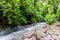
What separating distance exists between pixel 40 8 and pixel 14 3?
8.93 metres

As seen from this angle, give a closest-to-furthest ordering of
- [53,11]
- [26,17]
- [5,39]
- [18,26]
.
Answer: [5,39], [18,26], [26,17], [53,11]

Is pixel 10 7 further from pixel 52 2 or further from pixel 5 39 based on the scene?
pixel 52 2

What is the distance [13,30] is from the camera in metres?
16.4

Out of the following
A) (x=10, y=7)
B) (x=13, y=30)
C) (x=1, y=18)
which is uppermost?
(x=10, y=7)

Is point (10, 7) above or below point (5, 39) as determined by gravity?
above

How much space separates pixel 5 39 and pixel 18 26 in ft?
16.6

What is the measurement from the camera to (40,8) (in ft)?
85.1

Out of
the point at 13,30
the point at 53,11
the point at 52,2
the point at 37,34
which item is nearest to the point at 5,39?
the point at 37,34

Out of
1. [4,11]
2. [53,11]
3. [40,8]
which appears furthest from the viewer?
[40,8]

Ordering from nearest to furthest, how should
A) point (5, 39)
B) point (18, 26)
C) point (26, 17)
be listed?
point (5, 39) → point (18, 26) → point (26, 17)

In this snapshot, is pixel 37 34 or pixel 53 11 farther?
pixel 53 11

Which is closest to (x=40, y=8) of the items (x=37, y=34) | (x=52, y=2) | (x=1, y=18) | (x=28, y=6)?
(x=52, y=2)

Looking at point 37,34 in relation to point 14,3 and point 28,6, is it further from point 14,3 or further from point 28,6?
point 28,6

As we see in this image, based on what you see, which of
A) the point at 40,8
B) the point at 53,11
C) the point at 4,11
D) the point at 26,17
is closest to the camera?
the point at 4,11
